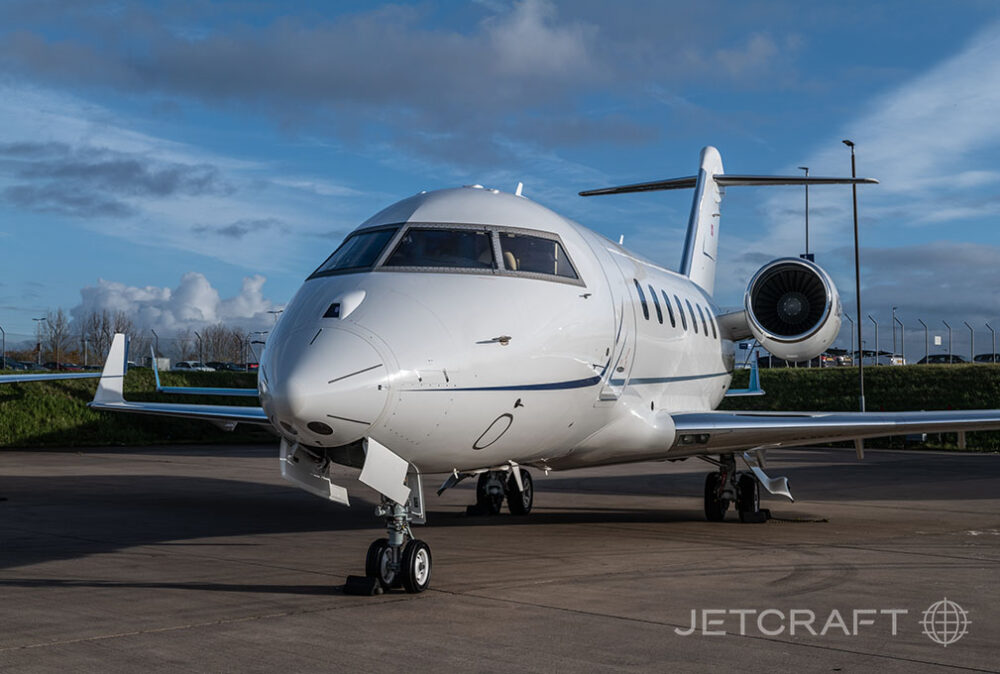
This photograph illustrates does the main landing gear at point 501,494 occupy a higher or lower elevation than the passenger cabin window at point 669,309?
lower

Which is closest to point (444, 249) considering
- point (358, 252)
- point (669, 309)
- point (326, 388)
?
point (358, 252)

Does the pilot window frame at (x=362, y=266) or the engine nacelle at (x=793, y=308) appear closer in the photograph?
the pilot window frame at (x=362, y=266)

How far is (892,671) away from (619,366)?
557cm

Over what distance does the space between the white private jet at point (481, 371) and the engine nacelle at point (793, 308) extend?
2.04m

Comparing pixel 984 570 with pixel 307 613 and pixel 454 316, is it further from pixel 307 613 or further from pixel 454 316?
pixel 307 613

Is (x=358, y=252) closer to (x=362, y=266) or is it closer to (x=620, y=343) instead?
(x=362, y=266)

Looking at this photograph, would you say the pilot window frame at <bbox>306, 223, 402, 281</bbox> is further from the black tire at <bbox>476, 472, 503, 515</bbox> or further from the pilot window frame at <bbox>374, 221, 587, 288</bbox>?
the black tire at <bbox>476, 472, 503, 515</bbox>

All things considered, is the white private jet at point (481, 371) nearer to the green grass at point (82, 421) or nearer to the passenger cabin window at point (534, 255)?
the passenger cabin window at point (534, 255)

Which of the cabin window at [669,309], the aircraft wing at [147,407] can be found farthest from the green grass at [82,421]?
the cabin window at [669,309]

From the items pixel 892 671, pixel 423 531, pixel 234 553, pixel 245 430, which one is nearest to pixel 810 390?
pixel 245 430

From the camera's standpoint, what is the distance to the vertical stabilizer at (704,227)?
1945 cm

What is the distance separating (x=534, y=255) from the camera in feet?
30.8

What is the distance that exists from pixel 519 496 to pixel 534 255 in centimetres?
592

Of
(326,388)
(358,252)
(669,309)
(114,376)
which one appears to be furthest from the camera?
(114,376)
